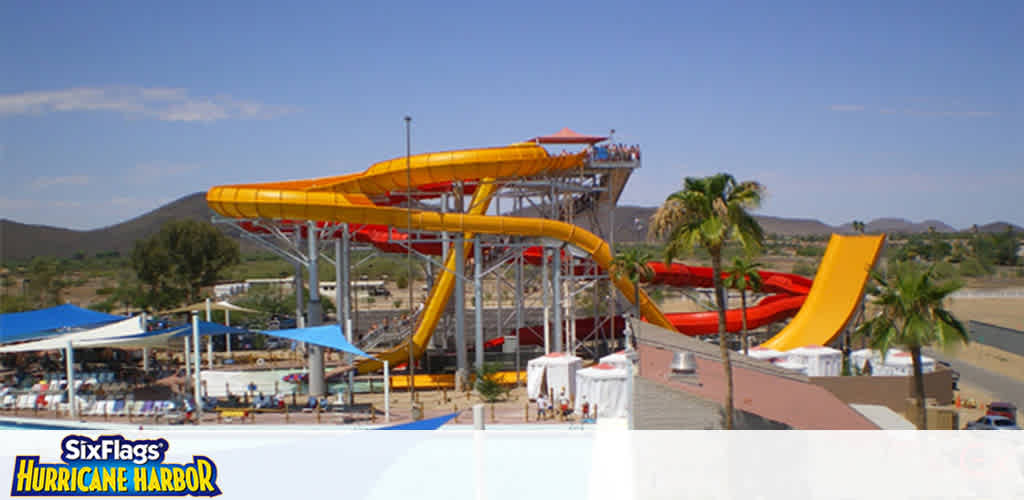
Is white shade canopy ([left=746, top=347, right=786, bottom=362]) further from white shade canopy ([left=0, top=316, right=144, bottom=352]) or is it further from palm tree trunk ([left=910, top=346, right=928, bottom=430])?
white shade canopy ([left=0, top=316, right=144, bottom=352])

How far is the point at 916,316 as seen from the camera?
1638 cm

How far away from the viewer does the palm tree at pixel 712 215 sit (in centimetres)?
1700

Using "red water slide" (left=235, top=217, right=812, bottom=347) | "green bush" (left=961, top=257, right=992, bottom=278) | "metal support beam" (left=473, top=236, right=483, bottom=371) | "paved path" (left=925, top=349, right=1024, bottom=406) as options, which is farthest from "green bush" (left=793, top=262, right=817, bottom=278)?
"metal support beam" (left=473, top=236, right=483, bottom=371)

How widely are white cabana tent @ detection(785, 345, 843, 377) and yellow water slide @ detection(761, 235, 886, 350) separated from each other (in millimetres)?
2918

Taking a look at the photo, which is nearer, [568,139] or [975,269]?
[568,139]

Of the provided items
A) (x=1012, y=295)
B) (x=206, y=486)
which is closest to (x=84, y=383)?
(x=206, y=486)

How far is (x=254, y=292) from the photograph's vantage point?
80.6 metres

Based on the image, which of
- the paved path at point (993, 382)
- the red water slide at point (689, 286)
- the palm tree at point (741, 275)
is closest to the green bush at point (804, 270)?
the red water slide at point (689, 286)

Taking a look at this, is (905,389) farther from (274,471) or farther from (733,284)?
(274,471)

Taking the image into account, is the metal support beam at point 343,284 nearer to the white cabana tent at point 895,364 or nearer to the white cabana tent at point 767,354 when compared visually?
the white cabana tent at point 767,354

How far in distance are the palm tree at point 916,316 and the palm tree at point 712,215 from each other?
9.48 ft

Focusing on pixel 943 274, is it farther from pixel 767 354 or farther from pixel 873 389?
pixel 767 354

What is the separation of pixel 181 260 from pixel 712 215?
5211 centimetres

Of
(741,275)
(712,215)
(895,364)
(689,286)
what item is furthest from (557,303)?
(712,215)
